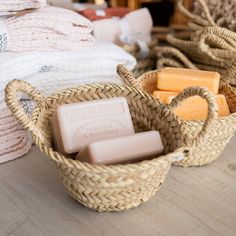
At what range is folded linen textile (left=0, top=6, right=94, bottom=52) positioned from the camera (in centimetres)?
70

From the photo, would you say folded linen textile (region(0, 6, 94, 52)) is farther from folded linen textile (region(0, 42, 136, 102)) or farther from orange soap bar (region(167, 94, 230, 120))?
orange soap bar (region(167, 94, 230, 120))

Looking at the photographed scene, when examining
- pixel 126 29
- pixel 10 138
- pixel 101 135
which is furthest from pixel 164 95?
pixel 126 29

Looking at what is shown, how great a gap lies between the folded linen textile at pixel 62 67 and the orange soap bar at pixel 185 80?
157 mm

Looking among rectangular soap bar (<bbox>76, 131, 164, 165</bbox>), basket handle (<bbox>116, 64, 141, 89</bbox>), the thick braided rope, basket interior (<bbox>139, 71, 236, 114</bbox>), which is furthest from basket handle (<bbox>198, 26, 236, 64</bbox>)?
rectangular soap bar (<bbox>76, 131, 164, 165</bbox>)

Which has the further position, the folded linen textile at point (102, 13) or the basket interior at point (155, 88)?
the folded linen textile at point (102, 13)

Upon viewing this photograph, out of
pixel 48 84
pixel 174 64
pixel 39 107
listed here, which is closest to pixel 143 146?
pixel 39 107

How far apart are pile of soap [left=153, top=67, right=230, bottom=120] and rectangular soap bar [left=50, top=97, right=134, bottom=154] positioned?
13 cm

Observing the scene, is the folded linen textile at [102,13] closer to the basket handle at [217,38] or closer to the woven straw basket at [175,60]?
the woven straw basket at [175,60]

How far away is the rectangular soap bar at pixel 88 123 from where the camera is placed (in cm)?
54

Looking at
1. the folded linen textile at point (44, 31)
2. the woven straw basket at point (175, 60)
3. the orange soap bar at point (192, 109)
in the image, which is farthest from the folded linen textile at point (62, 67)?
the orange soap bar at point (192, 109)

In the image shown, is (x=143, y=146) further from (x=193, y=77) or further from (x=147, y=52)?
Result: (x=147, y=52)

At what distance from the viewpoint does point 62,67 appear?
30.3 inches

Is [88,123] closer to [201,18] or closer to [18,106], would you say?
[18,106]

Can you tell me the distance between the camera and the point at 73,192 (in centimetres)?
52
